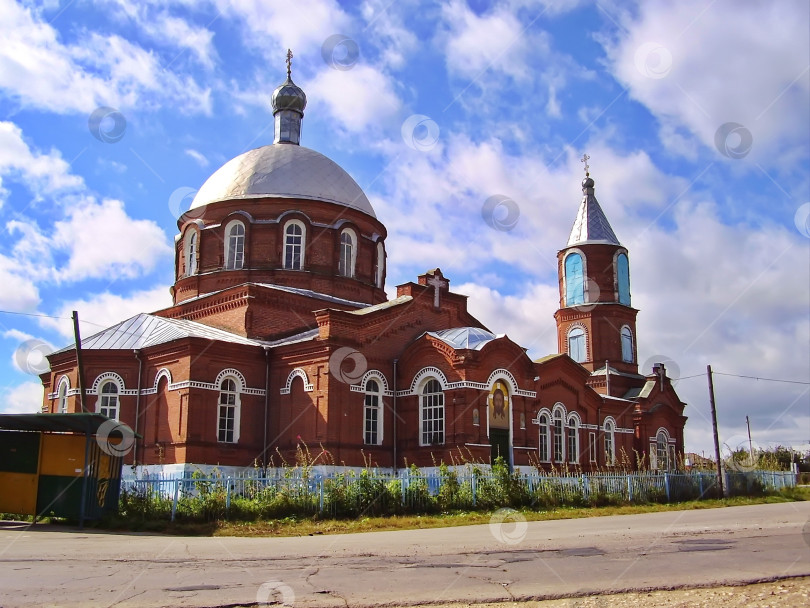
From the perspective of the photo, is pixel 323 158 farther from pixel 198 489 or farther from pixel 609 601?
pixel 609 601

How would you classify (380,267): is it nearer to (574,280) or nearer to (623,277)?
(574,280)

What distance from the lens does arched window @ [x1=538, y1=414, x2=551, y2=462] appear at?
83.5 feet

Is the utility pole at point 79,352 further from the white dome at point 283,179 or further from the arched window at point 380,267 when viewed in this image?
the arched window at point 380,267

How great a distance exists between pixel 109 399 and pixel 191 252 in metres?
6.67

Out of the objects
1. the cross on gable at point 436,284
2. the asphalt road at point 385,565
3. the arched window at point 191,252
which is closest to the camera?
the asphalt road at point 385,565

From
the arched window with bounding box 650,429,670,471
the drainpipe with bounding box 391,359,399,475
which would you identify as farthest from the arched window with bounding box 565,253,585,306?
the drainpipe with bounding box 391,359,399,475

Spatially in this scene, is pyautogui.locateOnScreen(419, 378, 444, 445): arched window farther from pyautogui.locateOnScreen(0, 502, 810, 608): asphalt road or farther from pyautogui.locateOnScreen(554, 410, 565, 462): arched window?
pyautogui.locateOnScreen(0, 502, 810, 608): asphalt road

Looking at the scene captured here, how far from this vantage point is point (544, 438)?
84.6 feet

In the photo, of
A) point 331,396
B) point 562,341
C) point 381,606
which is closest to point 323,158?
point 331,396

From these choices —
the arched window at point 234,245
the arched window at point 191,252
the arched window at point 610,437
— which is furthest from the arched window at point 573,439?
the arched window at point 191,252

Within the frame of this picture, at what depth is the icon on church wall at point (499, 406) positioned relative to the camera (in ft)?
74.0

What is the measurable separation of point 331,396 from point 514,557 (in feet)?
42.2

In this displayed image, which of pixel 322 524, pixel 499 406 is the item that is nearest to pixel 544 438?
pixel 499 406

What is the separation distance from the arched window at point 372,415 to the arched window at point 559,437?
662 centimetres
